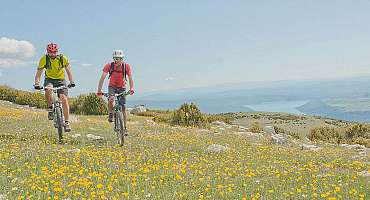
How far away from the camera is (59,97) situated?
1303cm

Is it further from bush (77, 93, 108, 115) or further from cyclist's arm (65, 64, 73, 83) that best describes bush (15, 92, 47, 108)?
cyclist's arm (65, 64, 73, 83)

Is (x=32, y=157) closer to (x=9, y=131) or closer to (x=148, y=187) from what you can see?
(x=148, y=187)

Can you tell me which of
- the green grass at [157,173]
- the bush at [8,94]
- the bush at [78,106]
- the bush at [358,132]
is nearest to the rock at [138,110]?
the bush at [78,106]

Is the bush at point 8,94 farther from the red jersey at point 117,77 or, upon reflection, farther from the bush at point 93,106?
the red jersey at point 117,77

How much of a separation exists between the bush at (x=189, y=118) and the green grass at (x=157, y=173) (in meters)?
11.9

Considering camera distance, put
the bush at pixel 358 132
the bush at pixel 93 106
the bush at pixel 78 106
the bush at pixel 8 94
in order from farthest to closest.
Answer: the bush at pixel 8 94 → the bush at pixel 78 106 → the bush at pixel 93 106 → the bush at pixel 358 132

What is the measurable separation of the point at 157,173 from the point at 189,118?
18372 millimetres

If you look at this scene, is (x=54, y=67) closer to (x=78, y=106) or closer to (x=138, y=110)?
(x=78, y=106)

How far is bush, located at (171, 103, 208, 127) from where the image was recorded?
88.7 feet

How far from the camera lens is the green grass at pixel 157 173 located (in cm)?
728

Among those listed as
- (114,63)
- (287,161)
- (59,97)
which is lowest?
(287,161)

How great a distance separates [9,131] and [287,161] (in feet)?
34.2

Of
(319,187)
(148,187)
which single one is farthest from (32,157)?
(319,187)

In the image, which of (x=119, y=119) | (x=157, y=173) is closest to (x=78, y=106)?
(x=119, y=119)
